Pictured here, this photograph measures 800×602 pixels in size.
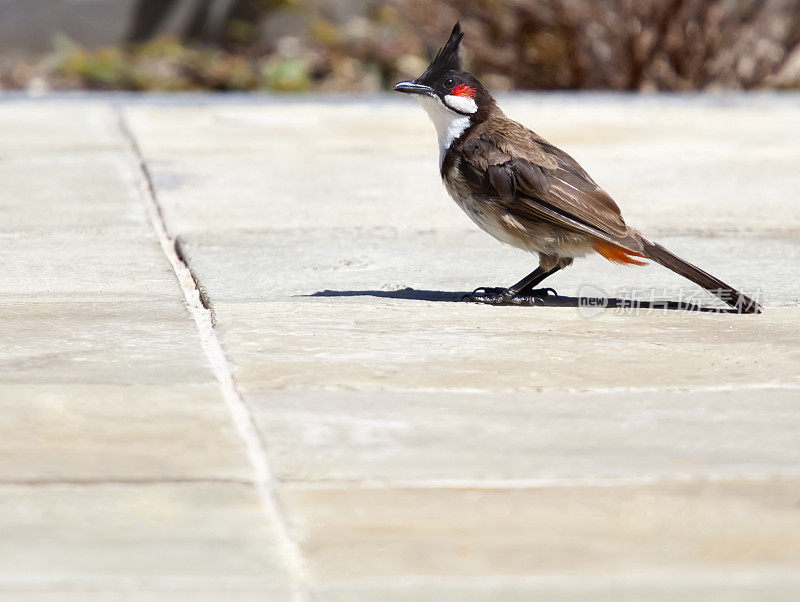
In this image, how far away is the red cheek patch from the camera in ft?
19.1

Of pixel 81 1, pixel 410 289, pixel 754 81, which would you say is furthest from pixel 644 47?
pixel 410 289

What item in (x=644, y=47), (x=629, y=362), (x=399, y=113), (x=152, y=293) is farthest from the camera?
(x=644, y=47)

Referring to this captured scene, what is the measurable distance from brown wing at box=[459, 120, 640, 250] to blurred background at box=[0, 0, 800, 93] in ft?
28.3

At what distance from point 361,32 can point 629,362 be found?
12.5 meters

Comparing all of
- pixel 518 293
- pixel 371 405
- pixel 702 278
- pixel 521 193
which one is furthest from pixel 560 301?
pixel 371 405

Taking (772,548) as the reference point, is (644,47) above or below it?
above

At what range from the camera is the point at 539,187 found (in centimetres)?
550

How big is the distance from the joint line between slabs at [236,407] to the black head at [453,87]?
1.23 m

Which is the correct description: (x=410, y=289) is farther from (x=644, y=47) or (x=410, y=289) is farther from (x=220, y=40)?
(x=220, y=40)

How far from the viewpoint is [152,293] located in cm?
563

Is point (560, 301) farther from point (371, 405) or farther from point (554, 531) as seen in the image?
point (554, 531)

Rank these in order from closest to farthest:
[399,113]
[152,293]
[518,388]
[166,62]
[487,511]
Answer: [487,511] → [518,388] → [152,293] → [399,113] → [166,62]

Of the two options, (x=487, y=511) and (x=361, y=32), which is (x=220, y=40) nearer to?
(x=361, y=32)

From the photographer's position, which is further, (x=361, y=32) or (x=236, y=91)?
(x=361, y=32)
